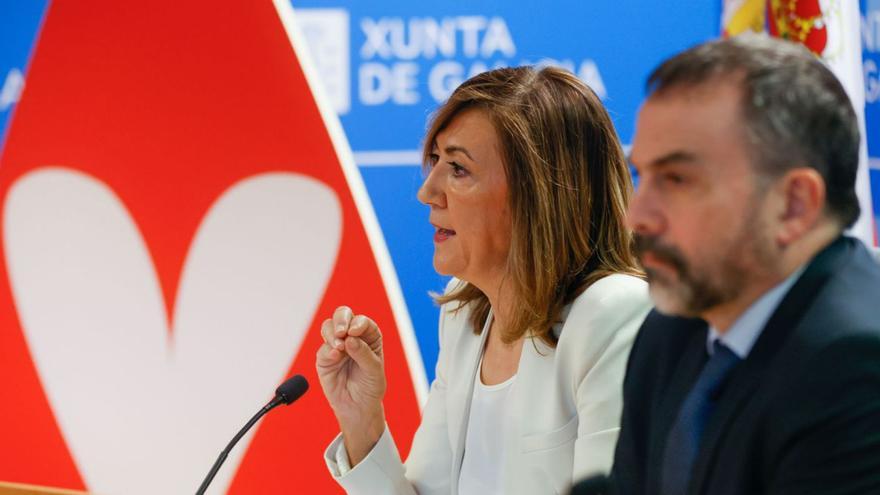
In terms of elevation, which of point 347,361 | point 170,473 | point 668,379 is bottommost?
point 170,473

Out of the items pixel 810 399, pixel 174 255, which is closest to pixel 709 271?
pixel 810 399

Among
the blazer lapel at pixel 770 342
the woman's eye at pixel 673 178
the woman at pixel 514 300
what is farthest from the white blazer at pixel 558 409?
the woman's eye at pixel 673 178

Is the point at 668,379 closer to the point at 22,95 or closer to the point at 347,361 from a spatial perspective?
the point at 347,361

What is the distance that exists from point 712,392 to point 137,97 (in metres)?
2.76

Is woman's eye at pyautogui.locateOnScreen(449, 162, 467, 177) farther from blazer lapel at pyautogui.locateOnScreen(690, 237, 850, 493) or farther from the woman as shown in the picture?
blazer lapel at pyautogui.locateOnScreen(690, 237, 850, 493)

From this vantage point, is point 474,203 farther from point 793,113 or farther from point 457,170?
point 793,113

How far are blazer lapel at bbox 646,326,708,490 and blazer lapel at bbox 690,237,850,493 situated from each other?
10cm

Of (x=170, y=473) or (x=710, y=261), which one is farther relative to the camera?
(x=170, y=473)

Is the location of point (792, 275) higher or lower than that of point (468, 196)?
higher

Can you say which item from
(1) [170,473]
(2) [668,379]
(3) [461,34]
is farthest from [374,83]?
(2) [668,379]

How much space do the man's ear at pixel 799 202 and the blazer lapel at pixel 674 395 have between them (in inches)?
9.1

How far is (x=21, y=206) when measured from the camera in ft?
11.8

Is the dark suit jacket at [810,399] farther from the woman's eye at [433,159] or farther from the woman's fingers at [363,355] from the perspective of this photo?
the woman's eye at [433,159]

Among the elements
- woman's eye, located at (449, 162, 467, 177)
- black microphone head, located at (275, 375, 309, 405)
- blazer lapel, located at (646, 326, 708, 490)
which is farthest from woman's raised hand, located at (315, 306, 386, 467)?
blazer lapel, located at (646, 326, 708, 490)
